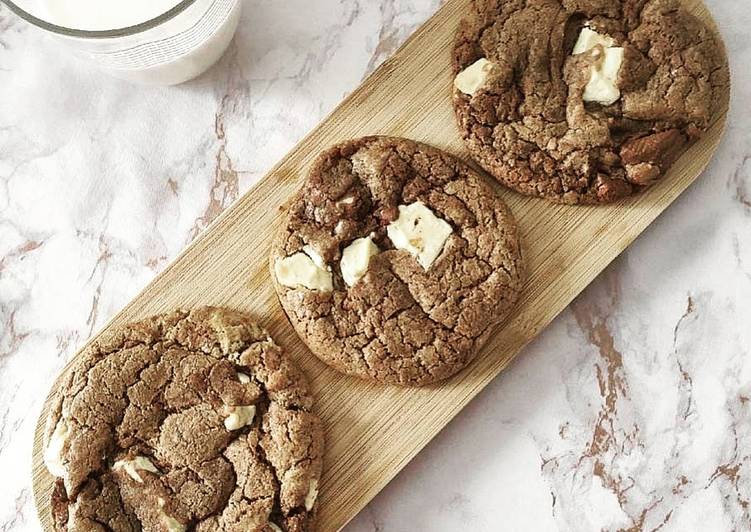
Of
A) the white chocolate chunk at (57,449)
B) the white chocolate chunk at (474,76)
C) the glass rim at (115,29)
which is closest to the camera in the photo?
the glass rim at (115,29)

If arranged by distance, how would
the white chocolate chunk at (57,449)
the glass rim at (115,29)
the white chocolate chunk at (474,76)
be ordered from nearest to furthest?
the glass rim at (115,29), the white chocolate chunk at (57,449), the white chocolate chunk at (474,76)

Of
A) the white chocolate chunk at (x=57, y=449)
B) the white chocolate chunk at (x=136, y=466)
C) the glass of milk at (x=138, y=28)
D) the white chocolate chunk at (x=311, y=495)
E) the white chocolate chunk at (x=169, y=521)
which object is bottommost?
the white chocolate chunk at (x=311, y=495)

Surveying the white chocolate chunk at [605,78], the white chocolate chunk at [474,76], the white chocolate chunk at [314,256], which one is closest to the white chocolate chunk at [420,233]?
the white chocolate chunk at [314,256]

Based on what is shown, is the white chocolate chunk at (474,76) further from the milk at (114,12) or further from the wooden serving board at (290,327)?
the milk at (114,12)

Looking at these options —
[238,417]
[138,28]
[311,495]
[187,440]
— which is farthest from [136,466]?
[138,28]

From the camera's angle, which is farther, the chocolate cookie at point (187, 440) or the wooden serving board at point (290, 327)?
the wooden serving board at point (290, 327)

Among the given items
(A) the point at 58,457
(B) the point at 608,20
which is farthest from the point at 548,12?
(A) the point at 58,457

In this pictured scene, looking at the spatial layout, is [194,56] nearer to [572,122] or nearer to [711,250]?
[572,122]

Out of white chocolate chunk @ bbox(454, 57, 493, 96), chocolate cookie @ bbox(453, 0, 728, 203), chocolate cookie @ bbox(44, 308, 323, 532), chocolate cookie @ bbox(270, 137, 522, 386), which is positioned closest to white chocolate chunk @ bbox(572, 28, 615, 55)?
chocolate cookie @ bbox(453, 0, 728, 203)
